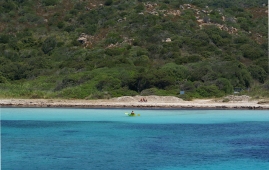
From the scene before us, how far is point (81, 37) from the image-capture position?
209 feet

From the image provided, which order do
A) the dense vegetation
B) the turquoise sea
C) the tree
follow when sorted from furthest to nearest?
the tree
the dense vegetation
the turquoise sea

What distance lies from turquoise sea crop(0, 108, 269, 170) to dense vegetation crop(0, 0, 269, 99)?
7.72 metres

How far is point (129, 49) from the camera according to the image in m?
58.6

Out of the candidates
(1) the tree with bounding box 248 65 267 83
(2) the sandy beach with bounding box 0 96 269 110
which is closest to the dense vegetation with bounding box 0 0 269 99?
(1) the tree with bounding box 248 65 267 83

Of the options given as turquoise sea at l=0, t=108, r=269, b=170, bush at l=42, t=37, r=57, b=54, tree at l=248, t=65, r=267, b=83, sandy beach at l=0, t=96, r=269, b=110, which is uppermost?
bush at l=42, t=37, r=57, b=54

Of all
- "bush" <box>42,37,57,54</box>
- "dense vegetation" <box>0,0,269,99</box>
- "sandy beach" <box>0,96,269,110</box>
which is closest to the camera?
"sandy beach" <box>0,96,269,110</box>

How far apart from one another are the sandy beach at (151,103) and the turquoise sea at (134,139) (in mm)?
1910

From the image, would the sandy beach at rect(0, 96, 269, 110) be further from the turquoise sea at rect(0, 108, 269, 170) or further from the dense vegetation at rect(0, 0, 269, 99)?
the turquoise sea at rect(0, 108, 269, 170)

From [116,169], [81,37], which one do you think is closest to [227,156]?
[116,169]

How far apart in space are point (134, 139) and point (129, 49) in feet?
108

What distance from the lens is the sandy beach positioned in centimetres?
4025

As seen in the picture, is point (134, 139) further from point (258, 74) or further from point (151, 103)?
point (258, 74)

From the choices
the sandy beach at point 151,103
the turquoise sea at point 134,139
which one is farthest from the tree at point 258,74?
the turquoise sea at point 134,139

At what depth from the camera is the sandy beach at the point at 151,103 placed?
40.2 meters
